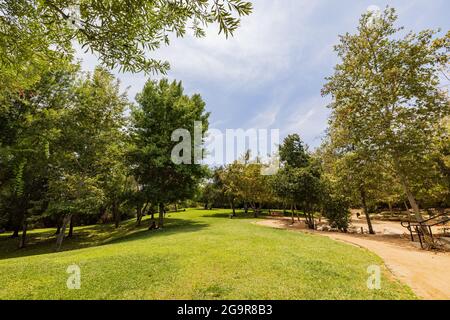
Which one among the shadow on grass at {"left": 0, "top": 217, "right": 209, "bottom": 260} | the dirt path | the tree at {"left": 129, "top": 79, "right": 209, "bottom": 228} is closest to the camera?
the dirt path

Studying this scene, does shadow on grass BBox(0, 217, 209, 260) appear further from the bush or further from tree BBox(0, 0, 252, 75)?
tree BBox(0, 0, 252, 75)

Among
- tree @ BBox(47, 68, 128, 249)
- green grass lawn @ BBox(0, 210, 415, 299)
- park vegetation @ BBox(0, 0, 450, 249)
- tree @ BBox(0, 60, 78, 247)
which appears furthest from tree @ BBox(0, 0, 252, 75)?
tree @ BBox(47, 68, 128, 249)

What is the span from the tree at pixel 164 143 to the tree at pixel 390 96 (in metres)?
13.0

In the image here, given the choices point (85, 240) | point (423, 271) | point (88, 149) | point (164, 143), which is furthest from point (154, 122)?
point (423, 271)

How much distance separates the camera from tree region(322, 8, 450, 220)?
13.3 m

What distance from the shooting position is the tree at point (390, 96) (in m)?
A: 13.3

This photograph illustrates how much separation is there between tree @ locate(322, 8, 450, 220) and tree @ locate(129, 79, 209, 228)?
13.0 metres

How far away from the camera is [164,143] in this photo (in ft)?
66.7

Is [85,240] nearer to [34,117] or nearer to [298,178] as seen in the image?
[34,117]

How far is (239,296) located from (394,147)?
1381 cm

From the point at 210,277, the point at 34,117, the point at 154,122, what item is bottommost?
the point at 210,277

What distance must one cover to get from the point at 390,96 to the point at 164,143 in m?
17.6

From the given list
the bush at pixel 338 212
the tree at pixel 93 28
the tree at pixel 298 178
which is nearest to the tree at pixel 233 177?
the tree at pixel 298 178
